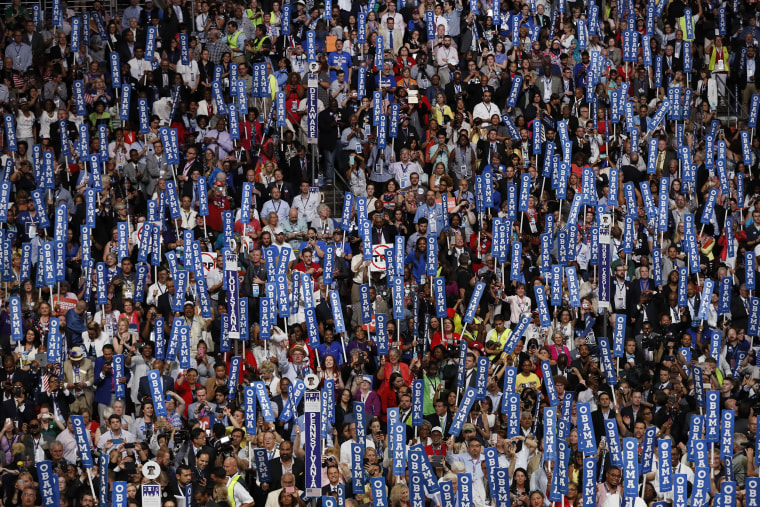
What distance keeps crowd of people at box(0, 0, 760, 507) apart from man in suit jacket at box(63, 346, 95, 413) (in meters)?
0.05

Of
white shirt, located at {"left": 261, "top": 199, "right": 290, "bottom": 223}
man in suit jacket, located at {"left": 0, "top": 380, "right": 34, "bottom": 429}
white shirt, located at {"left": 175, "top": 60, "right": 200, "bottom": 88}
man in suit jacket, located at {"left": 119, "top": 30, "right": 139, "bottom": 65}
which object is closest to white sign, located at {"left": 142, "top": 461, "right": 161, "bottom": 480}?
man in suit jacket, located at {"left": 0, "top": 380, "right": 34, "bottom": 429}

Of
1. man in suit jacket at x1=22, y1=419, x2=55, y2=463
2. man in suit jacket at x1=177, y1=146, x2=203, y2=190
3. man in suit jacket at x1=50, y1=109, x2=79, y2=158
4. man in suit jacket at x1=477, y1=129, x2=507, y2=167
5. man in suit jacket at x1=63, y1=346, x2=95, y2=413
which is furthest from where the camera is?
man in suit jacket at x1=50, y1=109, x2=79, y2=158

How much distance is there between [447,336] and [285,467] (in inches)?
143

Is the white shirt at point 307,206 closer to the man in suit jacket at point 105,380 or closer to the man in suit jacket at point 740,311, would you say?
the man in suit jacket at point 105,380

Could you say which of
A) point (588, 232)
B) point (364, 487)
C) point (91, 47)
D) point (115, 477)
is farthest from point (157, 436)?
point (91, 47)

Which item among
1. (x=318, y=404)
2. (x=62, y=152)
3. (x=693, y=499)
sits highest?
(x=62, y=152)

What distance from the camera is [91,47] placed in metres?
27.8

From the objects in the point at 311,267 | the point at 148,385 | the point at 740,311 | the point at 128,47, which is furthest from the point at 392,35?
the point at 148,385

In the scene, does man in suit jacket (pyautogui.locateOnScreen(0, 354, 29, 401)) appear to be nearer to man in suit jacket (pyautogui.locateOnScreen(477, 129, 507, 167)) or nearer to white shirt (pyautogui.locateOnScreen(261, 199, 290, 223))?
white shirt (pyautogui.locateOnScreen(261, 199, 290, 223))

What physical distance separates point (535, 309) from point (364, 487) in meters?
4.47

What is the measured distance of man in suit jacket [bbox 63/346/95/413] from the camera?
21.5 metres

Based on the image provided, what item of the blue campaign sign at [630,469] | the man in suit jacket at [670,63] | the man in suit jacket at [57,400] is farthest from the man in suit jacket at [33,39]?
the blue campaign sign at [630,469]

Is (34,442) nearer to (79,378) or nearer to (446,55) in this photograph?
(79,378)

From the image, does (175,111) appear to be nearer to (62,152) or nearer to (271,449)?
(62,152)
